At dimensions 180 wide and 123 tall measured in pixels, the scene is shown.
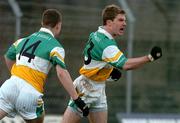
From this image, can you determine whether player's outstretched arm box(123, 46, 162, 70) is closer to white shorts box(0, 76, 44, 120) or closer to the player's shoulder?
the player's shoulder

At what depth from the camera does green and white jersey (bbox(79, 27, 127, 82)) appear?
30.9 feet

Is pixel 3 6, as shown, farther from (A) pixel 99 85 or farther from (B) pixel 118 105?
(A) pixel 99 85

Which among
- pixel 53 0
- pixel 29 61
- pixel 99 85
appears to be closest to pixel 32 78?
pixel 29 61

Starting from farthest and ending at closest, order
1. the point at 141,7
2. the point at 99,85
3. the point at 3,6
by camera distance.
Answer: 1. the point at 141,7
2. the point at 3,6
3. the point at 99,85

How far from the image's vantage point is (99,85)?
9.92 meters

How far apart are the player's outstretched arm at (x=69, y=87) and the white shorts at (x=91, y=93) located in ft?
1.77

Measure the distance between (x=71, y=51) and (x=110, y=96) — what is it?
1124 mm

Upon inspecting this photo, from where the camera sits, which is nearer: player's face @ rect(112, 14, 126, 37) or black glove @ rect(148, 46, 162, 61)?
black glove @ rect(148, 46, 162, 61)

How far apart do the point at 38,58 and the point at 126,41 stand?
19.6 ft

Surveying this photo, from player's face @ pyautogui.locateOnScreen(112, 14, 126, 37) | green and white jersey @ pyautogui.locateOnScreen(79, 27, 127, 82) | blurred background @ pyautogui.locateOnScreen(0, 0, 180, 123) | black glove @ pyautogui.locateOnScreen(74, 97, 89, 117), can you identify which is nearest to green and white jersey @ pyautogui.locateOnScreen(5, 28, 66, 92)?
black glove @ pyautogui.locateOnScreen(74, 97, 89, 117)

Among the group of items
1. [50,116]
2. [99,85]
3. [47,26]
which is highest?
[47,26]

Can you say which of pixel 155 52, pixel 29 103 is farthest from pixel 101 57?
pixel 29 103

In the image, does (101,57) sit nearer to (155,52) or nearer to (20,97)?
(155,52)

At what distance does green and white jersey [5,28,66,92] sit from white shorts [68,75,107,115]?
2.84ft
